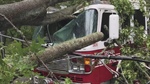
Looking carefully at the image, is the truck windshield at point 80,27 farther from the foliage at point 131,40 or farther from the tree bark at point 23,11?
the tree bark at point 23,11

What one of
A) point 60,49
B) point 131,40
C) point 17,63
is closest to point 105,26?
point 131,40

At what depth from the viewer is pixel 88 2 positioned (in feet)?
15.9

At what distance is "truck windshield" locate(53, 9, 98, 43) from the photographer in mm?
4633

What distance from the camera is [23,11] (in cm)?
273

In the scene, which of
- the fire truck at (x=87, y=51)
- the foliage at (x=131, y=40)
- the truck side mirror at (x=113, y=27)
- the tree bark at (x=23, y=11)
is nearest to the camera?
the tree bark at (x=23, y=11)

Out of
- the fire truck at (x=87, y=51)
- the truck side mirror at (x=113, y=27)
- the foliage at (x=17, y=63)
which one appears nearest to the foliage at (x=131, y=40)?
the fire truck at (x=87, y=51)

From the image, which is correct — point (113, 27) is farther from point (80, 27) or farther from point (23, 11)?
point (80, 27)

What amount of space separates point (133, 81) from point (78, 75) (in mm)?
902

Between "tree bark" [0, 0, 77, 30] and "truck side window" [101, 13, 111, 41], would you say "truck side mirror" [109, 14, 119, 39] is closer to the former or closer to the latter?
"tree bark" [0, 0, 77, 30]

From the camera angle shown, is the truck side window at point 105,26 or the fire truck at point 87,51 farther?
the truck side window at point 105,26

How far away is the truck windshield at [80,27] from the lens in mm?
4633

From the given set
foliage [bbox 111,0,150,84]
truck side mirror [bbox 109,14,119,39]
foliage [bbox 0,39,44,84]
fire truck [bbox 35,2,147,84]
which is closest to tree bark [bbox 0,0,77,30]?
foliage [bbox 0,39,44,84]

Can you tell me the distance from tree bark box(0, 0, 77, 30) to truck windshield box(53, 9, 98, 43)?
1.49 meters

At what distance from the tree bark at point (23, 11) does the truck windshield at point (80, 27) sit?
58.6 inches
